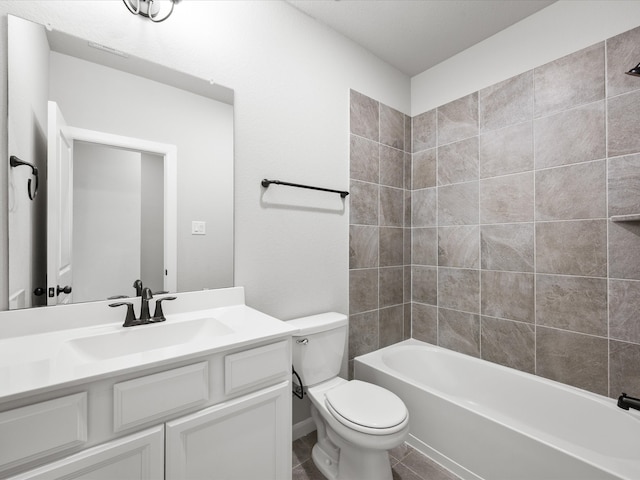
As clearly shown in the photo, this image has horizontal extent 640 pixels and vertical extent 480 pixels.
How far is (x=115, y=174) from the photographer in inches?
→ 48.3

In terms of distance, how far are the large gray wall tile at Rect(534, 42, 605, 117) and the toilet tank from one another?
1.80 metres

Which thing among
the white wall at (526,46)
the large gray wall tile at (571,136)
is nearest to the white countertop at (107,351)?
the large gray wall tile at (571,136)

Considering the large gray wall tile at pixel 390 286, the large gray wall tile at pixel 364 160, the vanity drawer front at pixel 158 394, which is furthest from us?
the large gray wall tile at pixel 390 286

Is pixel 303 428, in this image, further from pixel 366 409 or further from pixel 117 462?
pixel 117 462

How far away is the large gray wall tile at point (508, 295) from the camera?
183cm

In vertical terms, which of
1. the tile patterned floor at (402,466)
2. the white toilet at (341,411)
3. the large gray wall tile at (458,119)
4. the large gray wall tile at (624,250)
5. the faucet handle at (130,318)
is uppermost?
the large gray wall tile at (458,119)

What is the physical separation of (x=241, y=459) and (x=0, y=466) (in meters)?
0.62

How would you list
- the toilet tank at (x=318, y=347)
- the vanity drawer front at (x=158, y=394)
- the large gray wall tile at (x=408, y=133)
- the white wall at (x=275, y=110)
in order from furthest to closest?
the large gray wall tile at (x=408, y=133), the toilet tank at (x=318, y=347), the white wall at (x=275, y=110), the vanity drawer front at (x=158, y=394)

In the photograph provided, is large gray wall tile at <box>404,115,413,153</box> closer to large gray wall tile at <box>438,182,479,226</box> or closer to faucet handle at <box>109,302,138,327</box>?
large gray wall tile at <box>438,182,479,226</box>

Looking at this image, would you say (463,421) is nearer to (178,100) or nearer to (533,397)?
(533,397)

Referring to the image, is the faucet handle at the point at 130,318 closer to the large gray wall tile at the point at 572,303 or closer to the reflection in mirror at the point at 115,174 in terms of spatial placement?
the reflection in mirror at the point at 115,174

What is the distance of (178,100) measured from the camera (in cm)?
139

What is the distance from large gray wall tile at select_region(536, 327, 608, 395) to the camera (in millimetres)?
1564

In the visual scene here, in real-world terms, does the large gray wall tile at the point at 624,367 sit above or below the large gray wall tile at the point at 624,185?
below
